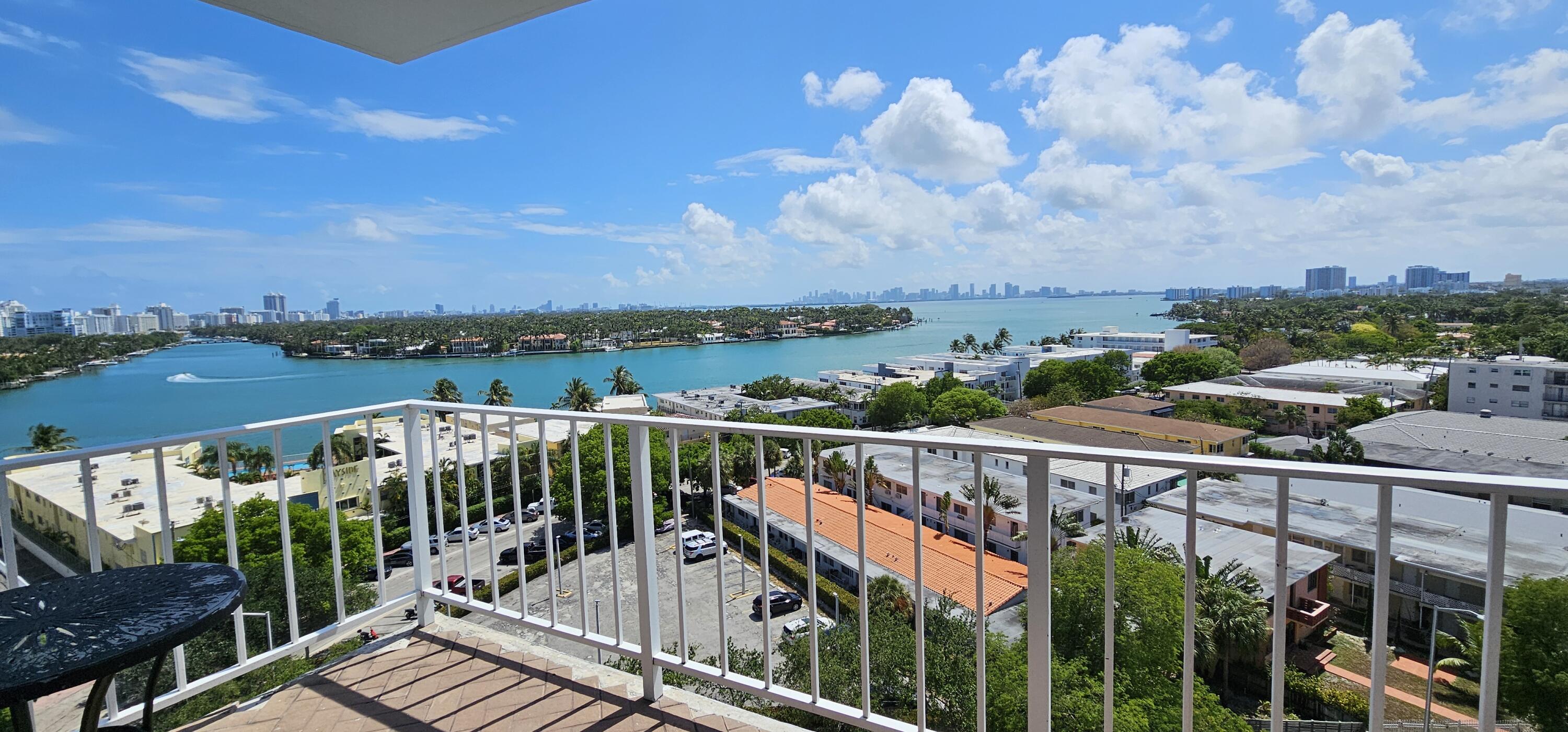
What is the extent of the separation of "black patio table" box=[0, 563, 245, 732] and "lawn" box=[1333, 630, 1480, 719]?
1.71m

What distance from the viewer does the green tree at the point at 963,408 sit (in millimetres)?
32594

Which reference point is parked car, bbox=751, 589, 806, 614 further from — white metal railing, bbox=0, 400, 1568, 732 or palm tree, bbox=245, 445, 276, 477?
palm tree, bbox=245, 445, 276, 477

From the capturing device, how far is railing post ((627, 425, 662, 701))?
1749 mm

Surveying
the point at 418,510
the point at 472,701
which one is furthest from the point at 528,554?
the point at 472,701

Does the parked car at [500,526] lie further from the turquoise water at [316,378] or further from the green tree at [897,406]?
the green tree at [897,406]

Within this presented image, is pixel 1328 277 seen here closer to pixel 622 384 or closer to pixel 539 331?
pixel 622 384

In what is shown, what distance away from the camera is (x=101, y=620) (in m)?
1.04

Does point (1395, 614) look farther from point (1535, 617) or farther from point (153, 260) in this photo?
point (153, 260)

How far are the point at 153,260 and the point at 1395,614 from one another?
43.1 meters

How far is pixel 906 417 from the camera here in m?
34.4

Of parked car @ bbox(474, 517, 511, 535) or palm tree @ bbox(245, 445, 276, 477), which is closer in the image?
parked car @ bbox(474, 517, 511, 535)

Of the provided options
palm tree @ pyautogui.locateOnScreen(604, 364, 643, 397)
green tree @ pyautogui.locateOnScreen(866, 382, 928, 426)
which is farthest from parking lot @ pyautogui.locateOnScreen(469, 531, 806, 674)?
palm tree @ pyautogui.locateOnScreen(604, 364, 643, 397)

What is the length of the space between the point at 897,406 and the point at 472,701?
32925 mm

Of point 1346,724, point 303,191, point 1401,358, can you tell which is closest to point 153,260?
point 303,191
